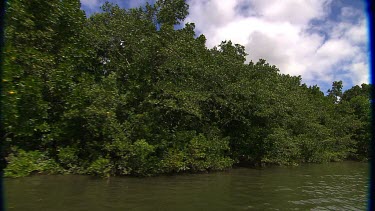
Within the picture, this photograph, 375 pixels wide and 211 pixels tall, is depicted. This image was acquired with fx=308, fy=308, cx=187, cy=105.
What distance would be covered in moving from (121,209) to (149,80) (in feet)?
26.1

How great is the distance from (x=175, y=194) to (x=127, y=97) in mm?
6476

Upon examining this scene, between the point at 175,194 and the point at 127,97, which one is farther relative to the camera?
the point at 127,97

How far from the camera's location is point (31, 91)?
10945mm

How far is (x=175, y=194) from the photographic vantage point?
1070cm

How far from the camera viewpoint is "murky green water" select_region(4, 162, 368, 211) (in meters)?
8.98

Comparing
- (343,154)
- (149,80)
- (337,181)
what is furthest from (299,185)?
(343,154)

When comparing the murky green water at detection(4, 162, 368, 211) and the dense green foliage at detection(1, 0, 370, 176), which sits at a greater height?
the dense green foliage at detection(1, 0, 370, 176)

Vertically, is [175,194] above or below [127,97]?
below

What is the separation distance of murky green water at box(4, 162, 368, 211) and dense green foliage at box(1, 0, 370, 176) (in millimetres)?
1254

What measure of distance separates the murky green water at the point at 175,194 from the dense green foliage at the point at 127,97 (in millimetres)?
1254

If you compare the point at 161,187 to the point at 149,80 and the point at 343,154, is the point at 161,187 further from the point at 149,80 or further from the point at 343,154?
the point at 343,154

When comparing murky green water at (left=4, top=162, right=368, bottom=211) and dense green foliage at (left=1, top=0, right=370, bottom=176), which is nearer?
murky green water at (left=4, top=162, right=368, bottom=211)

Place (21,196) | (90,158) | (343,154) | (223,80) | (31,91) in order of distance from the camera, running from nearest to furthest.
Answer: (21,196), (31,91), (90,158), (223,80), (343,154)

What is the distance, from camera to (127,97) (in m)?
15.5
